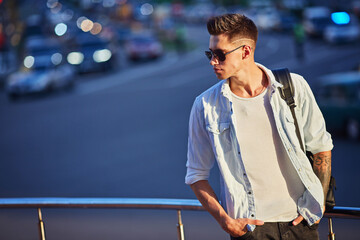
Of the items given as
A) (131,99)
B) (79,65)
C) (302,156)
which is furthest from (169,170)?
(79,65)

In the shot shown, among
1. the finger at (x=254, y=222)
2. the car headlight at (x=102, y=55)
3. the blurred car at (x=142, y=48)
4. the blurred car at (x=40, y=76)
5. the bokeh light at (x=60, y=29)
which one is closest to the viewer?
the finger at (x=254, y=222)

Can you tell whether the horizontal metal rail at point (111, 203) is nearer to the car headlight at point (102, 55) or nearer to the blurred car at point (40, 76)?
the blurred car at point (40, 76)

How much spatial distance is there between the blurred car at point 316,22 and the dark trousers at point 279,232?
31667 mm

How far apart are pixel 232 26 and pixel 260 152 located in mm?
579

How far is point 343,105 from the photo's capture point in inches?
432

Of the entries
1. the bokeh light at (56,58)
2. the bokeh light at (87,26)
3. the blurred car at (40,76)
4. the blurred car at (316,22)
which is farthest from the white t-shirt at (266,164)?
the bokeh light at (87,26)

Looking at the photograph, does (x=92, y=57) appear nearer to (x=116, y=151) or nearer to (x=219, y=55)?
(x=116, y=151)

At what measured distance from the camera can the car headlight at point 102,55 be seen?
27297mm

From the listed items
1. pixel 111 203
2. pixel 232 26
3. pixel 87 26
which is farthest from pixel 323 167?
pixel 87 26

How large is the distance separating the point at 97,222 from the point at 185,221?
121cm

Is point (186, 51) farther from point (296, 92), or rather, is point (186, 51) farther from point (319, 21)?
point (296, 92)

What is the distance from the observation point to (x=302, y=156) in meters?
2.34

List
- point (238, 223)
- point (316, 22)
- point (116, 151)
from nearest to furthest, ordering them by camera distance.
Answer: point (238, 223)
point (116, 151)
point (316, 22)

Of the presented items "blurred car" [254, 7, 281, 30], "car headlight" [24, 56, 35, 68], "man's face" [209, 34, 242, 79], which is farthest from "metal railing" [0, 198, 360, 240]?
"blurred car" [254, 7, 281, 30]
